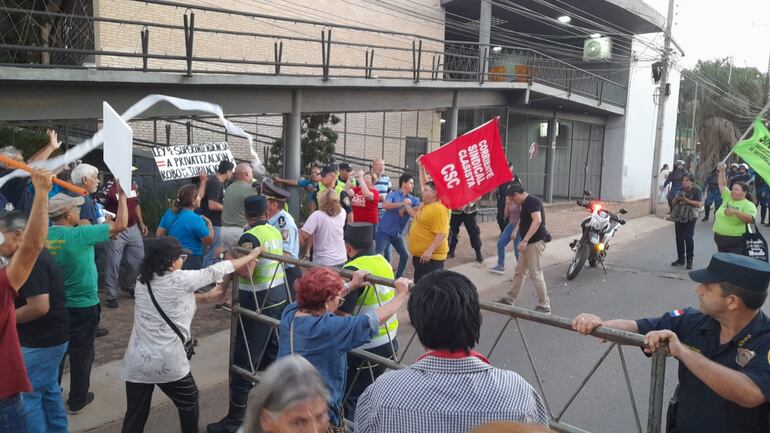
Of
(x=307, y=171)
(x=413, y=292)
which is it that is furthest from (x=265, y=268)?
(x=307, y=171)

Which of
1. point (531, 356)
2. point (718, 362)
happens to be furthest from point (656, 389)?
point (531, 356)

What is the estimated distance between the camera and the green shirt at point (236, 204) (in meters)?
7.58

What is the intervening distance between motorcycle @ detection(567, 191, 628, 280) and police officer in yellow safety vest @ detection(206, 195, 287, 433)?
6617 millimetres

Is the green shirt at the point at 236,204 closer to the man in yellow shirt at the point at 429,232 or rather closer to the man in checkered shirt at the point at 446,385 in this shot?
the man in yellow shirt at the point at 429,232

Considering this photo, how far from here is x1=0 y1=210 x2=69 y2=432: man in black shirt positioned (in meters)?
3.57

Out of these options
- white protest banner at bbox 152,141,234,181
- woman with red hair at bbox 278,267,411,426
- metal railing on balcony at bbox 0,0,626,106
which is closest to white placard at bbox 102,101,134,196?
woman with red hair at bbox 278,267,411,426

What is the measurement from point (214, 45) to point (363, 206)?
8.73 m

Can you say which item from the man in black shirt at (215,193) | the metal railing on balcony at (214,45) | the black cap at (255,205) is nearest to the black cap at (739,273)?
the black cap at (255,205)

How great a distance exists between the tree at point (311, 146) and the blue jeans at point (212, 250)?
6852mm

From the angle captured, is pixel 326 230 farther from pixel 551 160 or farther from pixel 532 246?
pixel 551 160

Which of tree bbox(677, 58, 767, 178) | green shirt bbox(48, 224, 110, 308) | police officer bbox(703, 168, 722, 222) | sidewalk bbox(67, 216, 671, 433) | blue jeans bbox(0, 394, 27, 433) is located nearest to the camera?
blue jeans bbox(0, 394, 27, 433)

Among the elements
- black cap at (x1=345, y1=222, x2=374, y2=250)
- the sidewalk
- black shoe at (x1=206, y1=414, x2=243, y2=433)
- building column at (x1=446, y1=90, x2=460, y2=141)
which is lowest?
the sidewalk

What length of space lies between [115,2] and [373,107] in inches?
254

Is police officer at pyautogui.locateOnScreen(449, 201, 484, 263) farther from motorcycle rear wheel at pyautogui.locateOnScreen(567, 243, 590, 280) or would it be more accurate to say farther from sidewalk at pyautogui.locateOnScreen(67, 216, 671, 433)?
motorcycle rear wheel at pyautogui.locateOnScreen(567, 243, 590, 280)
